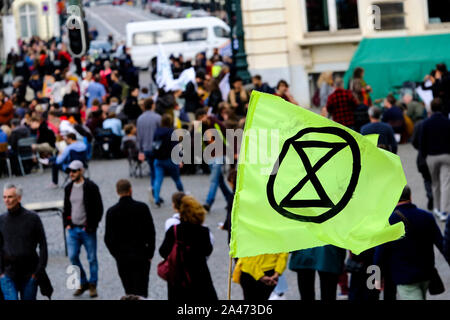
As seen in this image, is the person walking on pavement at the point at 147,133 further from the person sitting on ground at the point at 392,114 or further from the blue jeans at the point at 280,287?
the blue jeans at the point at 280,287

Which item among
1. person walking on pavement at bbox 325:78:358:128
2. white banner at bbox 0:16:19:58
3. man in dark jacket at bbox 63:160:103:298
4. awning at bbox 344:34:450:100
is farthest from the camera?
white banner at bbox 0:16:19:58

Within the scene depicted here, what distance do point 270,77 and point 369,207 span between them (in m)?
22.5

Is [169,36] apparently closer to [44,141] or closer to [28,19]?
[44,141]

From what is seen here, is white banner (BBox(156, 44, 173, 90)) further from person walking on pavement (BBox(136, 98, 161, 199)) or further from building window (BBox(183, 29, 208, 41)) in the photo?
building window (BBox(183, 29, 208, 41))

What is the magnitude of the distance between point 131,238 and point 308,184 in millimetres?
4235

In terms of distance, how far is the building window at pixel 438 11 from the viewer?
1116 inches

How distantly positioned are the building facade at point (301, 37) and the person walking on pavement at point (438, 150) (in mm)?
15033

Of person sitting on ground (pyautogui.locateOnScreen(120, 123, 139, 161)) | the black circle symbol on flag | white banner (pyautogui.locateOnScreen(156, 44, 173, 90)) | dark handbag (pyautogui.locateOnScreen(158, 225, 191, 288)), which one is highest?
white banner (pyautogui.locateOnScreen(156, 44, 173, 90))

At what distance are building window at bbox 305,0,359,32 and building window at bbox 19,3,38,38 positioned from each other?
45.5 metres

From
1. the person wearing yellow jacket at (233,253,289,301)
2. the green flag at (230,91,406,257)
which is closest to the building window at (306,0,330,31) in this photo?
the person wearing yellow jacket at (233,253,289,301)

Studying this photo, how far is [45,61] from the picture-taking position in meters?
37.1

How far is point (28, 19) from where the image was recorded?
73.2m

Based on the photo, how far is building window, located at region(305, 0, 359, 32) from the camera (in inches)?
1163

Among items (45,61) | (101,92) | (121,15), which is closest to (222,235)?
(101,92)
